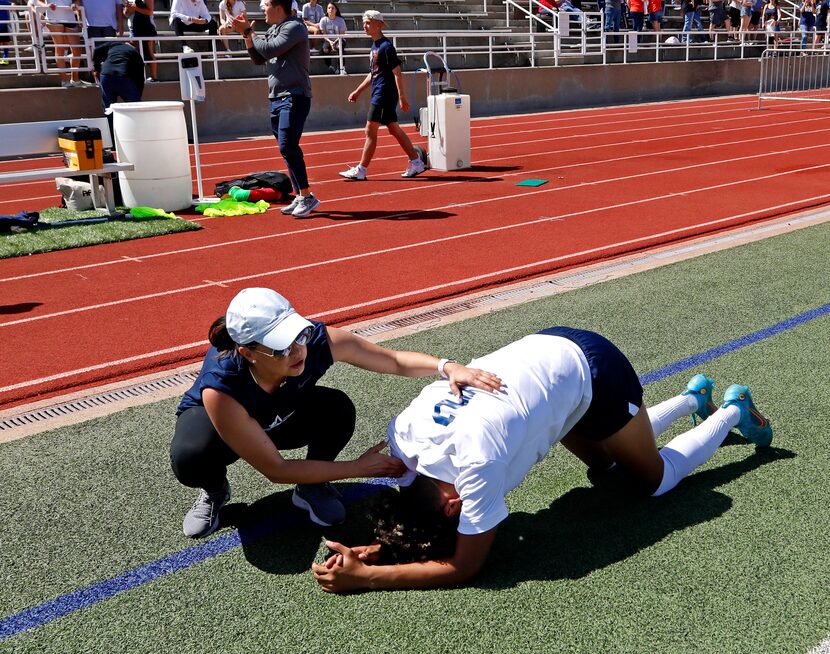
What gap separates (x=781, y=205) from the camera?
9.89 m

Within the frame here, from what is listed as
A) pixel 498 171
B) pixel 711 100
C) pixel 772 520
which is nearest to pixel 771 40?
pixel 711 100

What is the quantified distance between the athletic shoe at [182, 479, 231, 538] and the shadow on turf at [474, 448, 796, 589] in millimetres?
1103

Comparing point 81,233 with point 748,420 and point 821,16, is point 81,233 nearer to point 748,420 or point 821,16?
point 748,420

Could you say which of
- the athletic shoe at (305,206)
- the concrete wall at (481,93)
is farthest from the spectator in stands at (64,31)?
the athletic shoe at (305,206)

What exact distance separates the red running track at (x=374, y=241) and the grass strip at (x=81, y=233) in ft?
0.73

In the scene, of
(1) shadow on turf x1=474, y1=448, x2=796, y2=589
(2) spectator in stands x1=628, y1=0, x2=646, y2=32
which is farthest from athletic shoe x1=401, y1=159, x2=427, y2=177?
(2) spectator in stands x1=628, y1=0, x2=646, y2=32

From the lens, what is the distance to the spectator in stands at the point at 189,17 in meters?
17.5

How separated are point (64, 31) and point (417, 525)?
1544 centimetres

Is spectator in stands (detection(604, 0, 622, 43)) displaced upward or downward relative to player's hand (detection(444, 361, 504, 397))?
upward

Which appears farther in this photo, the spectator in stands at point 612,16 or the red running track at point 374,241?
the spectator in stands at point 612,16

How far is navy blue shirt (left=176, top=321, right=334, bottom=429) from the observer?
3168 mm

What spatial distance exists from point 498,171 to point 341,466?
10.2m

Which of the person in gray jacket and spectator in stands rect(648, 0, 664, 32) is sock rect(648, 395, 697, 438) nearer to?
the person in gray jacket

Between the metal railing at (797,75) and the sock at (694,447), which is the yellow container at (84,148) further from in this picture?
the metal railing at (797,75)
